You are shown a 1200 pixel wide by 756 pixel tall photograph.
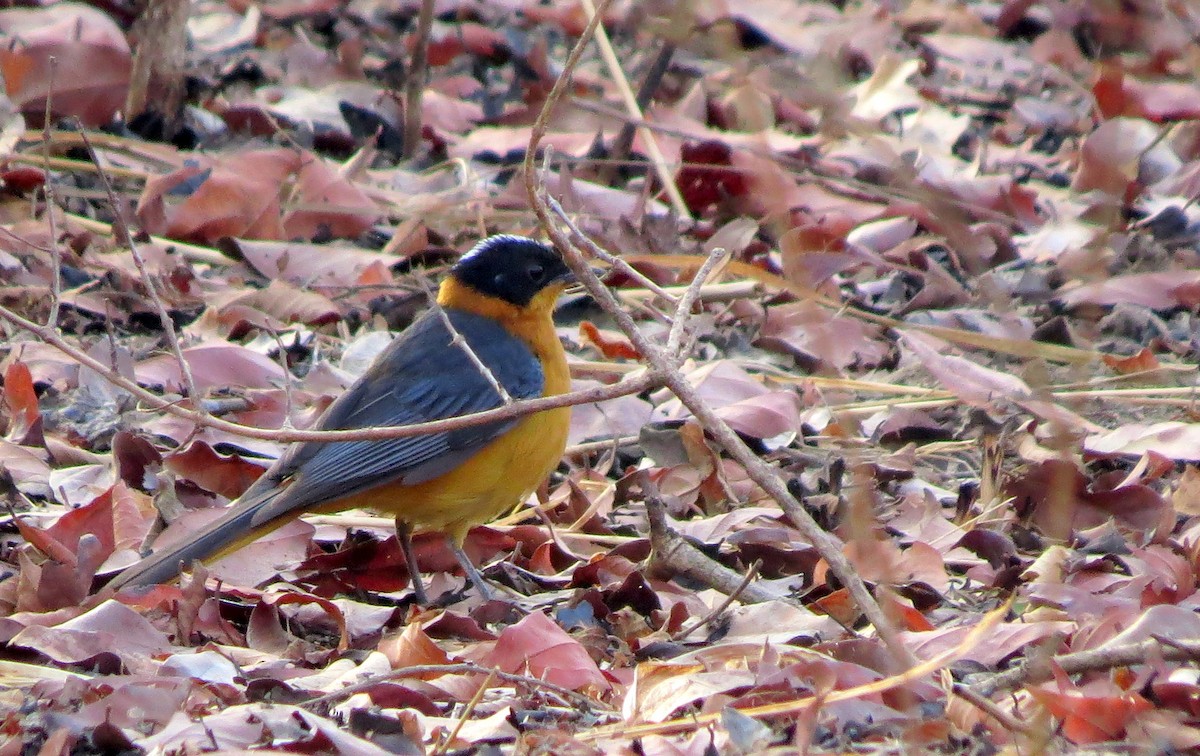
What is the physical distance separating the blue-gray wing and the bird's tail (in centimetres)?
6

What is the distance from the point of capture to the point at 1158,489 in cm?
571

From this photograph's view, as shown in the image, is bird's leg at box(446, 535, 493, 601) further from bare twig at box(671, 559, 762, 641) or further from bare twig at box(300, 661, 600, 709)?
bare twig at box(300, 661, 600, 709)

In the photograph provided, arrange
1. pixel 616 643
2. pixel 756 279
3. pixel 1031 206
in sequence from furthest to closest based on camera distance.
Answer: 1. pixel 1031 206
2. pixel 756 279
3. pixel 616 643

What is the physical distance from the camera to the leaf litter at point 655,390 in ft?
12.5

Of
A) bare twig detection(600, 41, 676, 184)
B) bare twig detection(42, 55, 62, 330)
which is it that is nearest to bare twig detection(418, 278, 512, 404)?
bare twig detection(42, 55, 62, 330)

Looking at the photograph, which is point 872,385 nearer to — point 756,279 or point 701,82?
point 756,279

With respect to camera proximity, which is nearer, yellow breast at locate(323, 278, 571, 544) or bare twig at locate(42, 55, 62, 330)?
bare twig at locate(42, 55, 62, 330)

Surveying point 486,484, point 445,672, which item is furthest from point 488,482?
point 445,672

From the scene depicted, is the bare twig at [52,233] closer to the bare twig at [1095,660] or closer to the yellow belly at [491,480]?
the yellow belly at [491,480]

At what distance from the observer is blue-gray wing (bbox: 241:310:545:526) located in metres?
5.32

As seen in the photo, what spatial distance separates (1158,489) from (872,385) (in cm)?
129

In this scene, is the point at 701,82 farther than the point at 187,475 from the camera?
Yes

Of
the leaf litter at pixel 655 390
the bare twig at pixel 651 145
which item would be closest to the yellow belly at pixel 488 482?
the leaf litter at pixel 655 390

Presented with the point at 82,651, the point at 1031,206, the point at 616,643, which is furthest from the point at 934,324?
the point at 82,651
